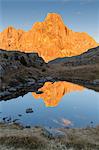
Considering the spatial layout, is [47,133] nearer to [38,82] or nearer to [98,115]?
[98,115]

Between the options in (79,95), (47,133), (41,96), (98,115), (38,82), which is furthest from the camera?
(38,82)

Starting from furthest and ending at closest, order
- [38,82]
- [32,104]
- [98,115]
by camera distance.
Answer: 1. [38,82]
2. [32,104]
3. [98,115]

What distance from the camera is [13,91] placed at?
81.0m

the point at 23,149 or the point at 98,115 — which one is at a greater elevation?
the point at 23,149

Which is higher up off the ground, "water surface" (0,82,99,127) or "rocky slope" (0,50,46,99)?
"rocky slope" (0,50,46,99)

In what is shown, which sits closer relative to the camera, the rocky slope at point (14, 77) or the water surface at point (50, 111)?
the water surface at point (50, 111)

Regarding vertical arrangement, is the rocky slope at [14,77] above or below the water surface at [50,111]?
above

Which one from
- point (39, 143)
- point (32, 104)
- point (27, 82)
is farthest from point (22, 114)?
point (27, 82)

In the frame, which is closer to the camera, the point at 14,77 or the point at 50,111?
the point at 50,111

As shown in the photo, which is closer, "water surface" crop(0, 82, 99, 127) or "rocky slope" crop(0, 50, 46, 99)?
"water surface" crop(0, 82, 99, 127)

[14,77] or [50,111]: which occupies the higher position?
[14,77]

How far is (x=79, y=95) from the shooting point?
276 feet

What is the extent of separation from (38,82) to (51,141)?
8683 cm

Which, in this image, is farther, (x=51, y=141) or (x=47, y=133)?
(x=47, y=133)
